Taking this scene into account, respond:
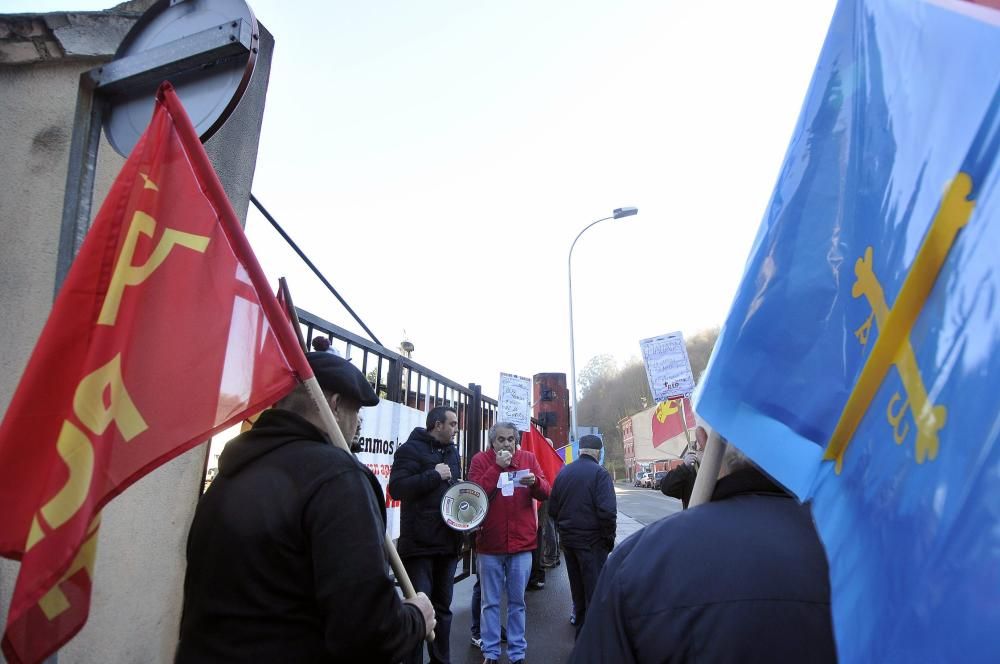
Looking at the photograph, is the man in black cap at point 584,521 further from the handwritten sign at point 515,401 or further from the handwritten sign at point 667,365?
the handwritten sign at point 667,365

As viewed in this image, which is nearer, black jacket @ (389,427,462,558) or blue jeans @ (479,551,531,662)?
black jacket @ (389,427,462,558)

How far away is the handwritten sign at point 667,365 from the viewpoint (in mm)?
8375

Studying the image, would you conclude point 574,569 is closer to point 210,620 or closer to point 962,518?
point 210,620

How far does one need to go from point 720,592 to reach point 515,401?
720cm

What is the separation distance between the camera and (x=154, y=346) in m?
1.55

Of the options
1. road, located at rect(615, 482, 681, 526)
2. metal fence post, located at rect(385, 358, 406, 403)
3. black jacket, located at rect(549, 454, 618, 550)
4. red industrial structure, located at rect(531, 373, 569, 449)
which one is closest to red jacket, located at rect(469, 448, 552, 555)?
black jacket, located at rect(549, 454, 618, 550)

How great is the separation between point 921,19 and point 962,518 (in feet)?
2.32

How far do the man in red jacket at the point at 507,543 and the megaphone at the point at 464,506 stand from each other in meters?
0.49

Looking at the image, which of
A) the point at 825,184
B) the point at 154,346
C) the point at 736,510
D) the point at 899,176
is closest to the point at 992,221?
the point at 899,176

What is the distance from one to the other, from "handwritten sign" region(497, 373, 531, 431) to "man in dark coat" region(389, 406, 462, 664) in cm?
362

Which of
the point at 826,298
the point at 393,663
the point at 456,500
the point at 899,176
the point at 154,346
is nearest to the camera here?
the point at 899,176

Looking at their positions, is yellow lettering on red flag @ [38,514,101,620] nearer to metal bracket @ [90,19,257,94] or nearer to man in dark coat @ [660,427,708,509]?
metal bracket @ [90,19,257,94]

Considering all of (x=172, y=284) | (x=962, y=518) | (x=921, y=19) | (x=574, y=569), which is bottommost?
(x=574, y=569)

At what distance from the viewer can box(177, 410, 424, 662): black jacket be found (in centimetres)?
155
